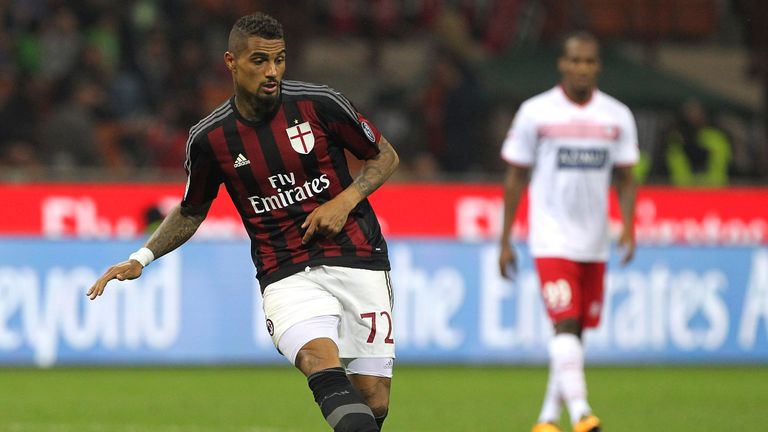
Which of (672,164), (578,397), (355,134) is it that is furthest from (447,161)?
(355,134)

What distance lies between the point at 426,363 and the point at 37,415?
461 cm

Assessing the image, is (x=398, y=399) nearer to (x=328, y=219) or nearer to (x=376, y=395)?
(x=376, y=395)

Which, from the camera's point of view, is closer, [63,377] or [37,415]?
[37,415]

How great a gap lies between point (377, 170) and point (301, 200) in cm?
33

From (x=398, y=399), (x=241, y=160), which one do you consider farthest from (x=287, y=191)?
(x=398, y=399)

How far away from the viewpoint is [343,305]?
6031 millimetres

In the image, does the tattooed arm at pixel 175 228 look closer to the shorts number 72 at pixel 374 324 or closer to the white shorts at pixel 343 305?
the white shorts at pixel 343 305

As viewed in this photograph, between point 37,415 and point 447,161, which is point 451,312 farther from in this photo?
point 37,415

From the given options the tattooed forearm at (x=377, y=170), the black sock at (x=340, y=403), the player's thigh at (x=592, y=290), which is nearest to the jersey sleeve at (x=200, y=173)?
the tattooed forearm at (x=377, y=170)

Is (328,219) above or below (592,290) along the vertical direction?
above

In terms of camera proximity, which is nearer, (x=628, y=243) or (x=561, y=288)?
(x=561, y=288)

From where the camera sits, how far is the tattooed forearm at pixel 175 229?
20.8 ft

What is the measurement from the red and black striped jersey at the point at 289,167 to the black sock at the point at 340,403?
54 centimetres

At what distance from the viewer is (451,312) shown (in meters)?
13.8
